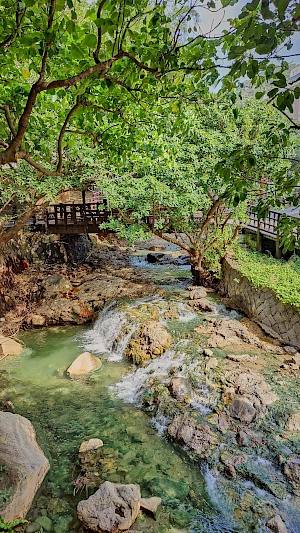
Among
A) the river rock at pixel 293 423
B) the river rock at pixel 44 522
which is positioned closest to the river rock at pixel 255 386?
the river rock at pixel 293 423

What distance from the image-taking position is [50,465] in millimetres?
5746

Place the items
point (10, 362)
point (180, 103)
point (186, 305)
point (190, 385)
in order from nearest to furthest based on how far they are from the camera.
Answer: point (180, 103) → point (190, 385) → point (10, 362) → point (186, 305)

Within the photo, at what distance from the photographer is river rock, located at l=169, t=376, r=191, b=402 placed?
7.17 metres

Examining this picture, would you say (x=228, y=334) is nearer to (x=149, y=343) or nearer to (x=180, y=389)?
(x=149, y=343)

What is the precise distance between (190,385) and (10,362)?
484 centimetres

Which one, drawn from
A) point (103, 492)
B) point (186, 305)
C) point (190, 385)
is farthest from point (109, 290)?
point (103, 492)

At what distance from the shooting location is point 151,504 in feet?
16.1

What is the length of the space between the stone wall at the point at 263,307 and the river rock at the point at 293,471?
346 centimetres

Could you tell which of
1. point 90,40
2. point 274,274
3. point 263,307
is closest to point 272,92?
point 90,40

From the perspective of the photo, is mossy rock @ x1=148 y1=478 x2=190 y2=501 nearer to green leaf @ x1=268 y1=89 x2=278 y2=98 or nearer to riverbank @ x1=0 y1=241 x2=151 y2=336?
green leaf @ x1=268 y1=89 x2=278 y2=98

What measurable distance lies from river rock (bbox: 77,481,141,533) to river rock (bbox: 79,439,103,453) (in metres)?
1.30

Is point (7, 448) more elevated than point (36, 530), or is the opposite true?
point (7, 448)

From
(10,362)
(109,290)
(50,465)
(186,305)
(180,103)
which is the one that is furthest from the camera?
(109,290)

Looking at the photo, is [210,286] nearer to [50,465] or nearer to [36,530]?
[50,465]
